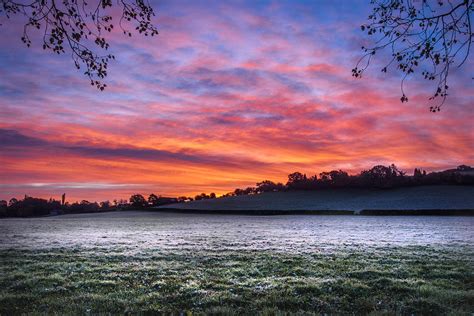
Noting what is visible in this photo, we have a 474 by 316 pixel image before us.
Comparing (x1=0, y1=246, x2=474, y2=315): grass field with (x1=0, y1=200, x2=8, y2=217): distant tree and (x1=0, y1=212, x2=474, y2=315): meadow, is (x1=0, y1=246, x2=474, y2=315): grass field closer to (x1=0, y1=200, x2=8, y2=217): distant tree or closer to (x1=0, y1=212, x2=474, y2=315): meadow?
(x1=0, y1=212, x2=474, y2=315): meadow

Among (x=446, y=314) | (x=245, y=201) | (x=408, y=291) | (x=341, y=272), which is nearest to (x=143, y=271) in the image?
(x=341, y=272)

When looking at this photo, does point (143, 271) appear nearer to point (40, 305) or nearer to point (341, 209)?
point (40, 305)

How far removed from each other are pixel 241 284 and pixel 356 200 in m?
106

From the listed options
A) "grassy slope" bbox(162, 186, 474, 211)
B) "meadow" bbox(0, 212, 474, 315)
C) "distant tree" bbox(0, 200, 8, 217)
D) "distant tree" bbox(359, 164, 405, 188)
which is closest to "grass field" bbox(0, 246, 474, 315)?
"meadow" bbox(0, 212, 474, 315)

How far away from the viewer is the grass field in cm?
1348

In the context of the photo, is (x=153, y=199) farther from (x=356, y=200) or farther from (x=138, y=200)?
(x=356, y=200)

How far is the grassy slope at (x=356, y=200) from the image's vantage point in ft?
332

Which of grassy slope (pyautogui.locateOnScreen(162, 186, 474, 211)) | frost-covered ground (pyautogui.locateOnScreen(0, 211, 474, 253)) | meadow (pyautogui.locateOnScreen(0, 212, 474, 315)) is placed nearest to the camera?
meadow (pyautogui.locateOnScreen(0, 212, 474, 315))

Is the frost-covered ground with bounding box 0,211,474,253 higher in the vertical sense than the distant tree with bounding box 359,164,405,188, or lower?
lower

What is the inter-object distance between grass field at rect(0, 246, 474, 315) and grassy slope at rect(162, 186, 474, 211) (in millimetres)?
81407

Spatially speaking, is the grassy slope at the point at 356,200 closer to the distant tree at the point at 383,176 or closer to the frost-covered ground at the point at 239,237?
the distant tree at the point at 383,176

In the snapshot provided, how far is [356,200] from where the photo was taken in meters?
117

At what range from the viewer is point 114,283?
1712 centimetres

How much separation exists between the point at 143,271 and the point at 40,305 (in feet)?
22.4
